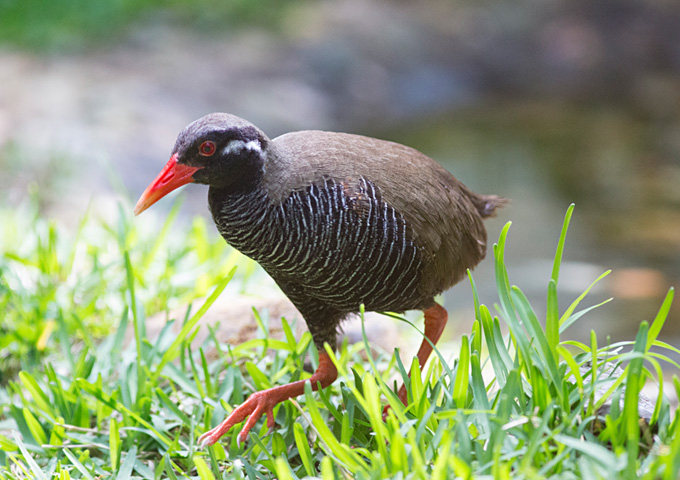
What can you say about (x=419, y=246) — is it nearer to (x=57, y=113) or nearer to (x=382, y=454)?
(x=382, y=454)

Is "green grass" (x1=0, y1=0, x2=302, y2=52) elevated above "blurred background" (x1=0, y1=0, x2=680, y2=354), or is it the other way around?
"green grass" (x1=0, y1=0, x2=302, y2=52)

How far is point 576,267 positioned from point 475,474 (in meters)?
5.11

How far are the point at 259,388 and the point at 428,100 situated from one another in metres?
9.40

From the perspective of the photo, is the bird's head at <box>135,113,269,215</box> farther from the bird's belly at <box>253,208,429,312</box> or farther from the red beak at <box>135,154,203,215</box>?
the bird's belly at <box>253,208,429,312</box>

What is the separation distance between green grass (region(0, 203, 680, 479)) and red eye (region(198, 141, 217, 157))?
58 centimetres

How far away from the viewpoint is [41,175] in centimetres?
619

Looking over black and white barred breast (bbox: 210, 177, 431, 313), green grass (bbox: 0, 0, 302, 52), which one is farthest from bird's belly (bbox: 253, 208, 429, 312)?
green grass (bbox: 0, 0, 302, 52)

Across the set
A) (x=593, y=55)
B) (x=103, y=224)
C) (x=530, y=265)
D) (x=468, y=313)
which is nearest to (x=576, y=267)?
(x=530, y=265)

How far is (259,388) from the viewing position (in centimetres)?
305

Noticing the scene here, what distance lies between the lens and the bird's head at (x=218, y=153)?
7.82 ft

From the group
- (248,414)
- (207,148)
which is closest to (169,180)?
(207,148)

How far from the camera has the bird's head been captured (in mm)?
2385

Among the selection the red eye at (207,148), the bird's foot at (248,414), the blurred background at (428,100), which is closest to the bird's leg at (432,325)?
the bird's foot at (248,414)

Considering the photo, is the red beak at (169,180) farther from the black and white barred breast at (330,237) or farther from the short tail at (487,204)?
the short tail at (487,204)
